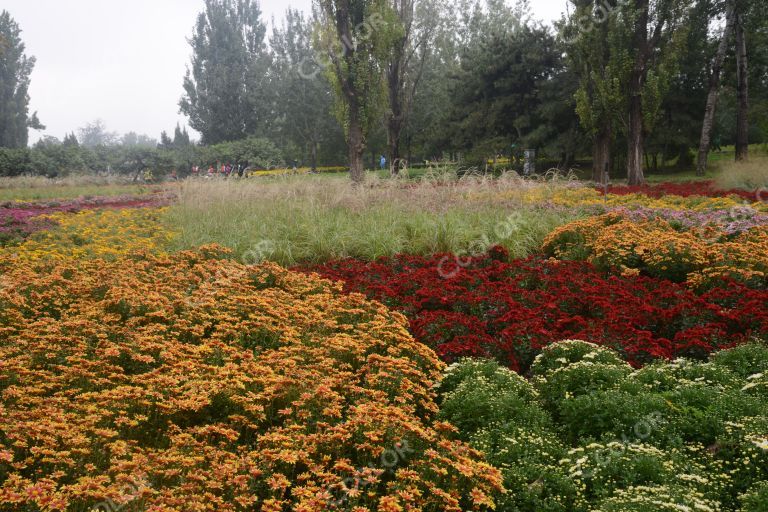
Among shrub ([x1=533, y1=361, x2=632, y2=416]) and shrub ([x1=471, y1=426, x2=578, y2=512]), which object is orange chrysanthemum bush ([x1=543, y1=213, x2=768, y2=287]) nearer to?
shrub ([x1=533, y1=361, x2=632, y2=416])

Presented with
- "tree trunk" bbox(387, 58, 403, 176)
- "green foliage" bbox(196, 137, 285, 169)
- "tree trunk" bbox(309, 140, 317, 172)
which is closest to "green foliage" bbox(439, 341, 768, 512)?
"tree trunk" bbox(387, 58, 403, 176)

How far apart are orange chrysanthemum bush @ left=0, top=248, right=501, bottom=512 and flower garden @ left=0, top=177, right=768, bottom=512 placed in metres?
0.01

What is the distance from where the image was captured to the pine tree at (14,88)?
41.0 m

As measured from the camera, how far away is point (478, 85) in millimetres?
24875

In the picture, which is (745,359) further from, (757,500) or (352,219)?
(352,219)

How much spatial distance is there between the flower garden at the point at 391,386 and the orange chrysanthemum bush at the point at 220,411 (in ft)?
0.05

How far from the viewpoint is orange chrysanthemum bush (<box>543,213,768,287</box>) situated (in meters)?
5.48

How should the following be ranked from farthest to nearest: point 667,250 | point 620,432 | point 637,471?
1. point 667,250
2. point 620,432
3. point 637,471

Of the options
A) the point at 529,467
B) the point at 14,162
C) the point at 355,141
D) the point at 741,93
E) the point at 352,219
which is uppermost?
the point at 741,93

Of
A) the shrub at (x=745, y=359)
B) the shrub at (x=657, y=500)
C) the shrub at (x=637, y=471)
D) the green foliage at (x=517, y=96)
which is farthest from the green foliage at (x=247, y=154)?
the shrub at (x=657, y=500)

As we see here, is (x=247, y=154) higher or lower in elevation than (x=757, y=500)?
higher

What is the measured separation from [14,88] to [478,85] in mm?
35849

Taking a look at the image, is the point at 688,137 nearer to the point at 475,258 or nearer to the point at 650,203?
the point at 650,203

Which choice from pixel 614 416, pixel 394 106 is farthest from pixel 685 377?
pixel 394 106
